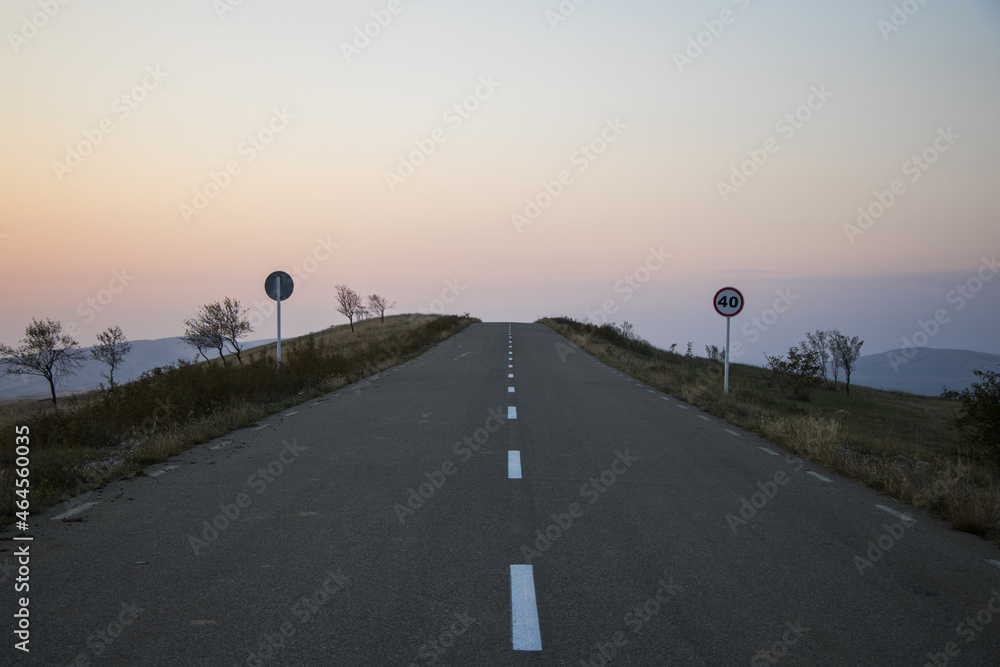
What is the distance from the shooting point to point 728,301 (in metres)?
17.3

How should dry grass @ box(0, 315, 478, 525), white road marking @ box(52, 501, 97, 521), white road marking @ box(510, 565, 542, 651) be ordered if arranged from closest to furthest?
white road marking @ box(510, 565, 542, 651) < white road marking @ box(52, 501, 97, 521) < dry grass @ box(0, 315, 478, 525)

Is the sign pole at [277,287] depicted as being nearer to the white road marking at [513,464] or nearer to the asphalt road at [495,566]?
the asphalt road at [495,566]

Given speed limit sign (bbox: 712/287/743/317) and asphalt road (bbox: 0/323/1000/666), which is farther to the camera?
speed limit sign (bbox: 712/287/743/317)

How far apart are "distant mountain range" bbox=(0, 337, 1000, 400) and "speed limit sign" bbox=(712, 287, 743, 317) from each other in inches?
210

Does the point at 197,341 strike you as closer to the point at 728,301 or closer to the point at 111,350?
the point at 111,350

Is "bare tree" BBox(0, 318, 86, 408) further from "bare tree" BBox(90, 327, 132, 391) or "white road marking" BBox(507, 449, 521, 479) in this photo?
"white road marking" BBox(507, 449, 521, 479)

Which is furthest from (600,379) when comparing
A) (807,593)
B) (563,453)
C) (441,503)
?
(807,593)

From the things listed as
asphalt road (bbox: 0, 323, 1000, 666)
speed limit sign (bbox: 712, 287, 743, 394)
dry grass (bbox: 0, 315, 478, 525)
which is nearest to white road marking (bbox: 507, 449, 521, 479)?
asphalt road (bbox: 0, 323, 1000, 666)

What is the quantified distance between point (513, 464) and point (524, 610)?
4.25m

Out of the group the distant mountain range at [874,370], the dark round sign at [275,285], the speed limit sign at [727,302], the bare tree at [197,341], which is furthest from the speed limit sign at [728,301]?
the bare tree at [197,341]

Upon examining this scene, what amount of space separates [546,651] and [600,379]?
1713cm

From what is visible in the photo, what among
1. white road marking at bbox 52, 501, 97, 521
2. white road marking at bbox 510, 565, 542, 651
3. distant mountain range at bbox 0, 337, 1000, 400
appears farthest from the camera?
distant mountain range at bbox 0, 337, 1000, 400

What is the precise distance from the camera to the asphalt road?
3561 millimetres

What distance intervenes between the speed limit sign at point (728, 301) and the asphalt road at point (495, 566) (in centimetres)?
865
